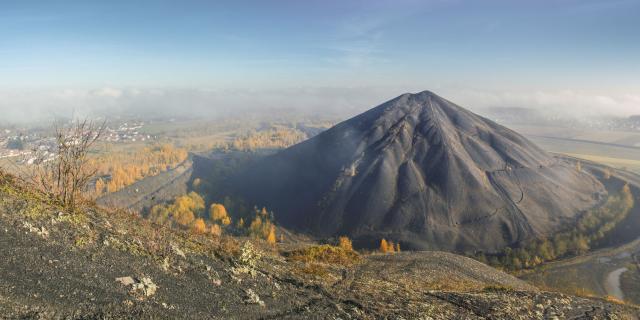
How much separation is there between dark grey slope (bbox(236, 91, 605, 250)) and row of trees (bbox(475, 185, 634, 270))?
5.44m

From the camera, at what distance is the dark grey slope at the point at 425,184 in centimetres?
11675

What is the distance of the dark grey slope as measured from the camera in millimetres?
116750

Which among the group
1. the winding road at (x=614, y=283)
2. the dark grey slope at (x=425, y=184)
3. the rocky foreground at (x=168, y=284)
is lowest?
the winding road at (x=614, y=283)

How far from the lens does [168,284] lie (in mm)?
17453

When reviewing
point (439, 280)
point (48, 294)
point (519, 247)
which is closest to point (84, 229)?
point (48, 294)

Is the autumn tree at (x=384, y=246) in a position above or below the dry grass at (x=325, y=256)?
below

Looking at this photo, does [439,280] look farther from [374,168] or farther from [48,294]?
[374,168]

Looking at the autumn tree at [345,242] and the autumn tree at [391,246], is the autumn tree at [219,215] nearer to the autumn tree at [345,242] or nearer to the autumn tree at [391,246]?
the autumn tree at [345,242]

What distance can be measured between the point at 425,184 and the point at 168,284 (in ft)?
403

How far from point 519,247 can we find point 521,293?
3470 inches

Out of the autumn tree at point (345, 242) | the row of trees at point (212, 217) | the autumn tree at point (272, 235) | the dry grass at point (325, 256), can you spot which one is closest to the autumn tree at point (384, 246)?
the autumn tree at point (345, 242)

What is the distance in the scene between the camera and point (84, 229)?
19422 millimetres

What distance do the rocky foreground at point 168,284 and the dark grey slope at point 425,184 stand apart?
84017 mm

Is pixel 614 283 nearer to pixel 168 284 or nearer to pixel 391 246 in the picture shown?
pixel 391 246
